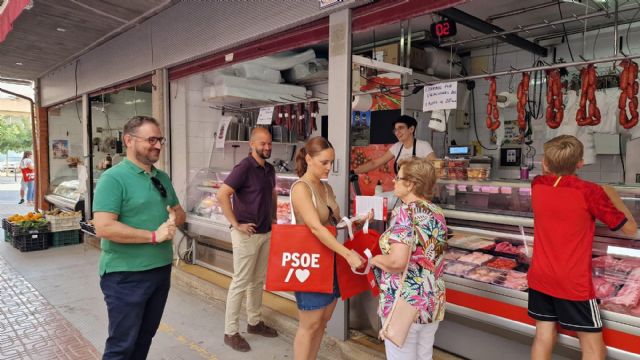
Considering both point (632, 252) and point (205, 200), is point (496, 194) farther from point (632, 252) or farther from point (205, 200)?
point (205, 200)

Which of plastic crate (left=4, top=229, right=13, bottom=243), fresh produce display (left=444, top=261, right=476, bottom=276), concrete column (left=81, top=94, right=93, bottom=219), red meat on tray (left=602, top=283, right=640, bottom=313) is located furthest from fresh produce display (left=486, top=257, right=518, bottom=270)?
plastic crate (left=4, top=229, right=13, bottom=243)

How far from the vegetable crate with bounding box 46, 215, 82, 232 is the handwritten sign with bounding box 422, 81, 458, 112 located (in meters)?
7.06

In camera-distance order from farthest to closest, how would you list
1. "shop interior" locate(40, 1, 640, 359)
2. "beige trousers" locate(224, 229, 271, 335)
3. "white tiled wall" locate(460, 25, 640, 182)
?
"white tiled wall" locate(460, 25, 640, 182) → "beige trousers" locate(224, 229, 271, 335) → "shop interior" locate(40, 1, 640, 359)

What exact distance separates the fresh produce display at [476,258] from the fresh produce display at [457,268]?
0.05 m

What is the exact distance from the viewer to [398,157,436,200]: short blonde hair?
83.9 inches

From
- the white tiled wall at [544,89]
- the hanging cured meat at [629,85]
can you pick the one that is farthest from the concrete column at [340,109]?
the white tiled wall at [544,89]

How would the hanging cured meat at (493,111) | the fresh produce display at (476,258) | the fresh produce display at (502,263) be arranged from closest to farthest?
the fresh produce display at (502,263) → the fresh produce display at (476,258) → the hanging cured meat at (493,111)

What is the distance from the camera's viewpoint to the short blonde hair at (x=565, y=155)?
2.25 metres

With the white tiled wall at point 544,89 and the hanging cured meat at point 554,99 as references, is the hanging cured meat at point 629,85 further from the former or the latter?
the white tiled wall at point 544,89

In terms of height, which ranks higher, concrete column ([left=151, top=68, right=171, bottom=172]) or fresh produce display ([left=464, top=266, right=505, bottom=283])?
concrete column ([left=151, top=68, right=171, bottom=172])

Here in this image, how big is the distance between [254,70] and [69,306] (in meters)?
3.83

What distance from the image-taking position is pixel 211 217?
572cm

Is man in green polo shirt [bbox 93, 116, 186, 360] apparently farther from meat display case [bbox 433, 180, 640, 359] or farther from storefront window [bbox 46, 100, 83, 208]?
storefront window [bbox 46, 100, 83, 208]

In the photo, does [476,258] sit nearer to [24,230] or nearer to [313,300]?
[313,300]
